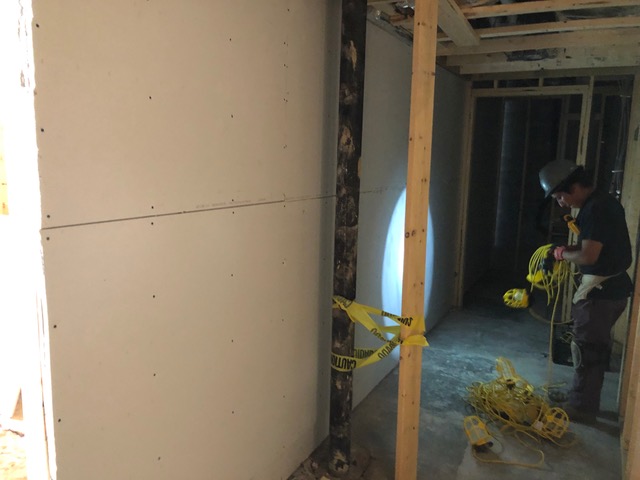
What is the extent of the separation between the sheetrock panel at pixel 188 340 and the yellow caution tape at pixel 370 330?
18cm

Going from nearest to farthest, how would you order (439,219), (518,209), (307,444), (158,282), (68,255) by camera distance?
(68,255)
(158,282)
(307,444)
(439,219)
(518,209)

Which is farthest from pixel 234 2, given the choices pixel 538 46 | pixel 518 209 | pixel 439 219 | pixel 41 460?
pixel 518 209

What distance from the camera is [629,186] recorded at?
4.00m

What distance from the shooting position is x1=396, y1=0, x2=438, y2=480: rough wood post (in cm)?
196

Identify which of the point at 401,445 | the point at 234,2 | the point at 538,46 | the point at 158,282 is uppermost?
the point at 538,46

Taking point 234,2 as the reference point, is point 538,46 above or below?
above

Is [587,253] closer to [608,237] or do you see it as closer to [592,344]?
[608,237]

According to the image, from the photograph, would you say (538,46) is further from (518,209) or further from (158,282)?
(518,209)

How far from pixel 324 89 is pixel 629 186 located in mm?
3119

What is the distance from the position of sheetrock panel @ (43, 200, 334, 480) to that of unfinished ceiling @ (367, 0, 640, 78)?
4.13 feet

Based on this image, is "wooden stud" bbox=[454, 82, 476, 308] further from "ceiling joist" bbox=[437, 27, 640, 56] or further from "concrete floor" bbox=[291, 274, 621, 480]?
"ceiling joist" bbox=[437, 27, 640, 56]

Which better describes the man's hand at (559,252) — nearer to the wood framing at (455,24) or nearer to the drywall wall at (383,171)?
the drywall wall at (383,171)

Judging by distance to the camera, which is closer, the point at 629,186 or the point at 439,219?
the point at 629,186

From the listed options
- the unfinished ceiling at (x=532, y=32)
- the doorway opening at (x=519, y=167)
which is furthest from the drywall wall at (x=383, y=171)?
the doorway opening at (x=519, y=167)
